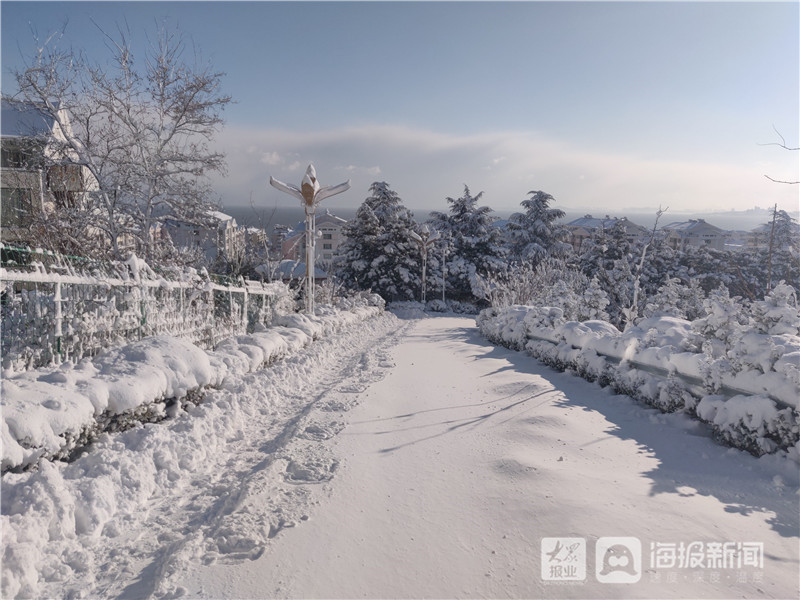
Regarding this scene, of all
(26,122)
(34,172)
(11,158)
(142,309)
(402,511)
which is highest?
(26,122)

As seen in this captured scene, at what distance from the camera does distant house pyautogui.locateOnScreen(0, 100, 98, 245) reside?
11.2 metres

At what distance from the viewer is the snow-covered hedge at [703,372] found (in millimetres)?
3896

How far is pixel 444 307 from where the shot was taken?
27938 millimetres

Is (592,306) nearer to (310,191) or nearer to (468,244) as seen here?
(310,191)

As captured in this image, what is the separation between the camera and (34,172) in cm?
1452

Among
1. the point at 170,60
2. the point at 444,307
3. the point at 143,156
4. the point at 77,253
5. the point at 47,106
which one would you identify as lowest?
the point at 444,307

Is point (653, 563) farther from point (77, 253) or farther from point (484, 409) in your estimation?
point (77, 253)

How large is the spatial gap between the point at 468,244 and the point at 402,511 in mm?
29066

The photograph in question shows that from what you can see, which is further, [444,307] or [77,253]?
[444,307]

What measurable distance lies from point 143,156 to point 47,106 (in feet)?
6.80

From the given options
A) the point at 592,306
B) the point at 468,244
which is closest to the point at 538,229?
the point at 468,244

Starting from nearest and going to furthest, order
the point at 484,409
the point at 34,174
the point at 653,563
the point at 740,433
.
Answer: the point at 653,563 < the point at 740,433 < the point at 484,409 < the point at 34,174

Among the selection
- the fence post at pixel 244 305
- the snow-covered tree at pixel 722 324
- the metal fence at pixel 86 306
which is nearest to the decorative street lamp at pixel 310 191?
the fence post at pixel 244 305

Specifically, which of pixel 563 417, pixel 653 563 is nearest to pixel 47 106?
pixel 563 417
